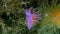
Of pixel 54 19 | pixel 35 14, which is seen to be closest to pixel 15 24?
pixel 35 14

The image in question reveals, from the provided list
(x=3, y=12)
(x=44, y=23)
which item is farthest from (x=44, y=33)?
(x=3, y=12)

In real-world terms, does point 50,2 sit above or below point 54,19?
above

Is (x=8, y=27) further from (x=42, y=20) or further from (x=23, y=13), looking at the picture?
(x=42, y=20)

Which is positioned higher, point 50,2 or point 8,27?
point 50,2

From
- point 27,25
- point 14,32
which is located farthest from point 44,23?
point 14,32

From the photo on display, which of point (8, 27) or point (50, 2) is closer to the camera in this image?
point (8, 27)

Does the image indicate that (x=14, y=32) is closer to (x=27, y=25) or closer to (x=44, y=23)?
(x=27, y=25)

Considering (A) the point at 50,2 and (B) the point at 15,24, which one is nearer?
(B) the point at 15,24
